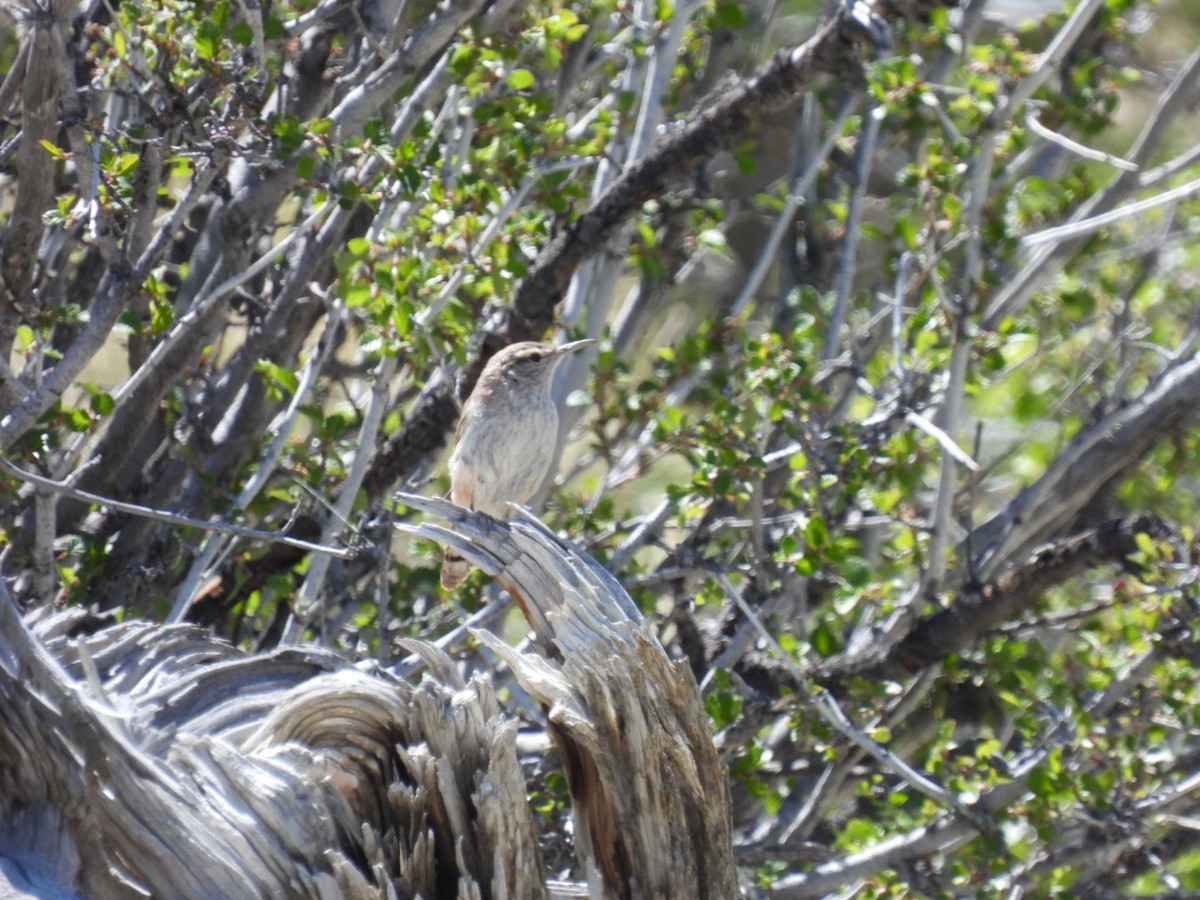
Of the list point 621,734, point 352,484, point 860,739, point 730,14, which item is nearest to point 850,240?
point 730,14

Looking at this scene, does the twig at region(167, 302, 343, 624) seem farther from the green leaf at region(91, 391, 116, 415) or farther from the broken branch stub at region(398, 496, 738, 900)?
the broken branch stub at region(398, 496, 738, 900)

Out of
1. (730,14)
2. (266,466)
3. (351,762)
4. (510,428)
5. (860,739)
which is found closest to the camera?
(351,762)

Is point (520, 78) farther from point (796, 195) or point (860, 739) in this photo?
point (860, 739)

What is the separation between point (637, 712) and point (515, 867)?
19.3 inches

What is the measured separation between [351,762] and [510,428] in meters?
1.84

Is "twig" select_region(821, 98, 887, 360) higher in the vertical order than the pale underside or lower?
higher

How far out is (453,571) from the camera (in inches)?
198

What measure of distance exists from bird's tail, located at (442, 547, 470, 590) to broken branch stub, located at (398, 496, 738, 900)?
1.06 meters

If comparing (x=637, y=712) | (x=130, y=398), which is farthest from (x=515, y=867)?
(x=130, y=398)

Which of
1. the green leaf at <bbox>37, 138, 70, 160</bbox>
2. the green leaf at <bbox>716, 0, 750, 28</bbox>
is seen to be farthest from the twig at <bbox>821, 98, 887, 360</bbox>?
the green leaf at <bbox>37, 138, 70, 160</bbox>

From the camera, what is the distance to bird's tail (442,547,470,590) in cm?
499

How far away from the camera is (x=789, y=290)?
7023 mm

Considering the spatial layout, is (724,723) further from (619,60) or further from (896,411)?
(619,60)

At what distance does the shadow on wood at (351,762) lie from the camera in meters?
3.28
